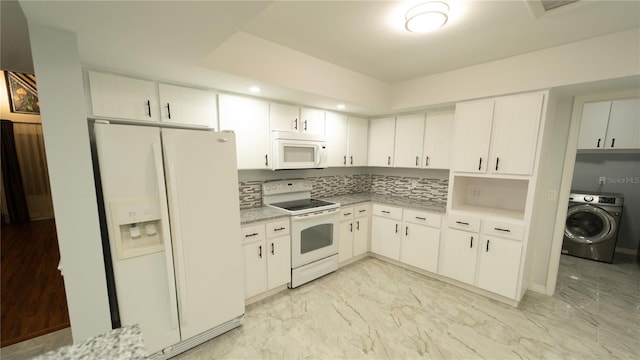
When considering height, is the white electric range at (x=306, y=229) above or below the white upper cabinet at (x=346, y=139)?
below

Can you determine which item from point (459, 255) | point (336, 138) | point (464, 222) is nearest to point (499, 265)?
point (459, 255)

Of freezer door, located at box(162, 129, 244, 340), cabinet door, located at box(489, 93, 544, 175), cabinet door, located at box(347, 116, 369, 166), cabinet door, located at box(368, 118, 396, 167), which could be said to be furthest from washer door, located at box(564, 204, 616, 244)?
freezer door, located at box(162, 129, 244, 340)

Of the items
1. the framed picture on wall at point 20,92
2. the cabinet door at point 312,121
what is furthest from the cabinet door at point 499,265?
the framed picture on wall at point 20,92

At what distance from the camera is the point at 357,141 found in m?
3.65

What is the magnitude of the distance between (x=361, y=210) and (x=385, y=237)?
1.70ft

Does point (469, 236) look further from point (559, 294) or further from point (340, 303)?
point (340, 303)

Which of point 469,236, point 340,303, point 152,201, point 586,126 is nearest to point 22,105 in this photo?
point 152,201

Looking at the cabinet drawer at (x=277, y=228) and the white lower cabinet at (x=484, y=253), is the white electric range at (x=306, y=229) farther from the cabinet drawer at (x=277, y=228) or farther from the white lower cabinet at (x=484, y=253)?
the white lower cabinet at (x=484, y=253)

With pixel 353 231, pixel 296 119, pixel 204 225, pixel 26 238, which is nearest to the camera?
pixel 204 225

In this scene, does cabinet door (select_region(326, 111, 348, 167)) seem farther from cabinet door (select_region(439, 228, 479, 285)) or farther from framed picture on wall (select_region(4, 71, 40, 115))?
framed picture on wall (select_region(4, 71, 40, 115))

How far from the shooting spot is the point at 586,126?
3.62 meters

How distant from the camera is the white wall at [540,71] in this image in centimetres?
181

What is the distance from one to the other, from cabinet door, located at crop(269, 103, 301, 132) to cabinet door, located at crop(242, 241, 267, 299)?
4.41 feet

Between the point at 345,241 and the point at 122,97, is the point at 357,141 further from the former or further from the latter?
the point at 122,97
